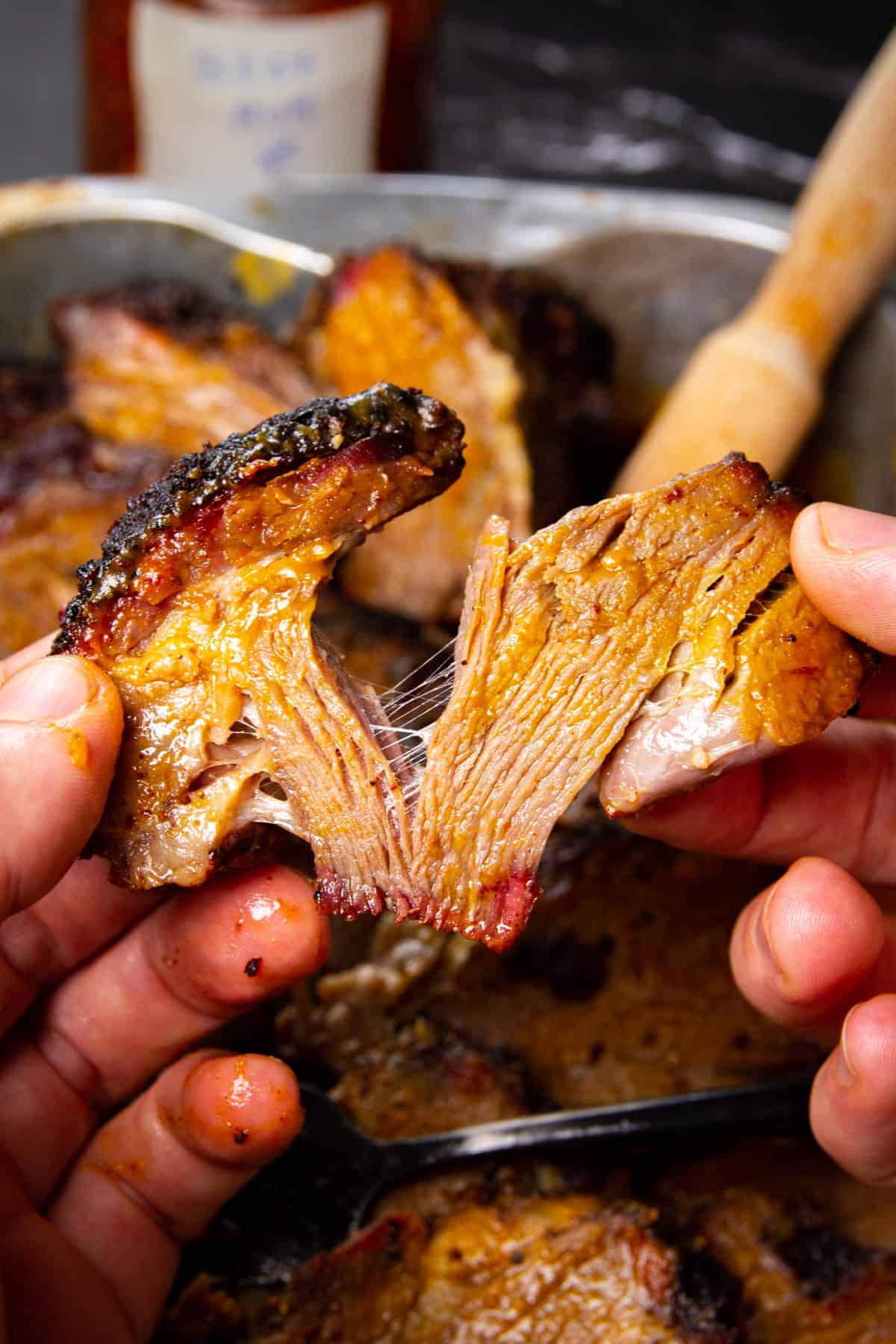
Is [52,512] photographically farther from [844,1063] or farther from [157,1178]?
[844,1063]

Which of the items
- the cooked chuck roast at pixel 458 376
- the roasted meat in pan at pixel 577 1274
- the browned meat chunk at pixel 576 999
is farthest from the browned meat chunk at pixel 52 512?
the roasted meat in pan at pixel 577 1274

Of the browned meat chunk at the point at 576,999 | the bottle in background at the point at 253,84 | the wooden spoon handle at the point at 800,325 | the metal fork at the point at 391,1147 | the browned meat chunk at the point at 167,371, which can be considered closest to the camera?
the metal fork at the point at 391,1147

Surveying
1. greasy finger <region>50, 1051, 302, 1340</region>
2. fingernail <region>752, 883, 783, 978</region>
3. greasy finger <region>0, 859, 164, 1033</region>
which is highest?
fingernail <region>752, 883, 783, 978</region>

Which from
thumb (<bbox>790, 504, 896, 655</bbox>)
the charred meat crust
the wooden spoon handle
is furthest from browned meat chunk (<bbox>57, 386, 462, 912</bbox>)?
the wooden spoon handle

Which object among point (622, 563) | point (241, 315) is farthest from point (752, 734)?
point (241, 315)

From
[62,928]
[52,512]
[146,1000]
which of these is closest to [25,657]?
[62,928]

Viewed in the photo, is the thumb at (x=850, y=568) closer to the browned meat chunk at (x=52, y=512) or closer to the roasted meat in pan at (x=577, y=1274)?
the roasted meat in pan at (x=577, y=1274)

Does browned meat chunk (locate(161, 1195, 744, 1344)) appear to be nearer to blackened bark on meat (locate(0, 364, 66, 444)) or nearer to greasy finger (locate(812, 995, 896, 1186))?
greasy finger (locate(812, 995, 896, 1186))

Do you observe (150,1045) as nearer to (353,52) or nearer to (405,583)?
(405,583)
